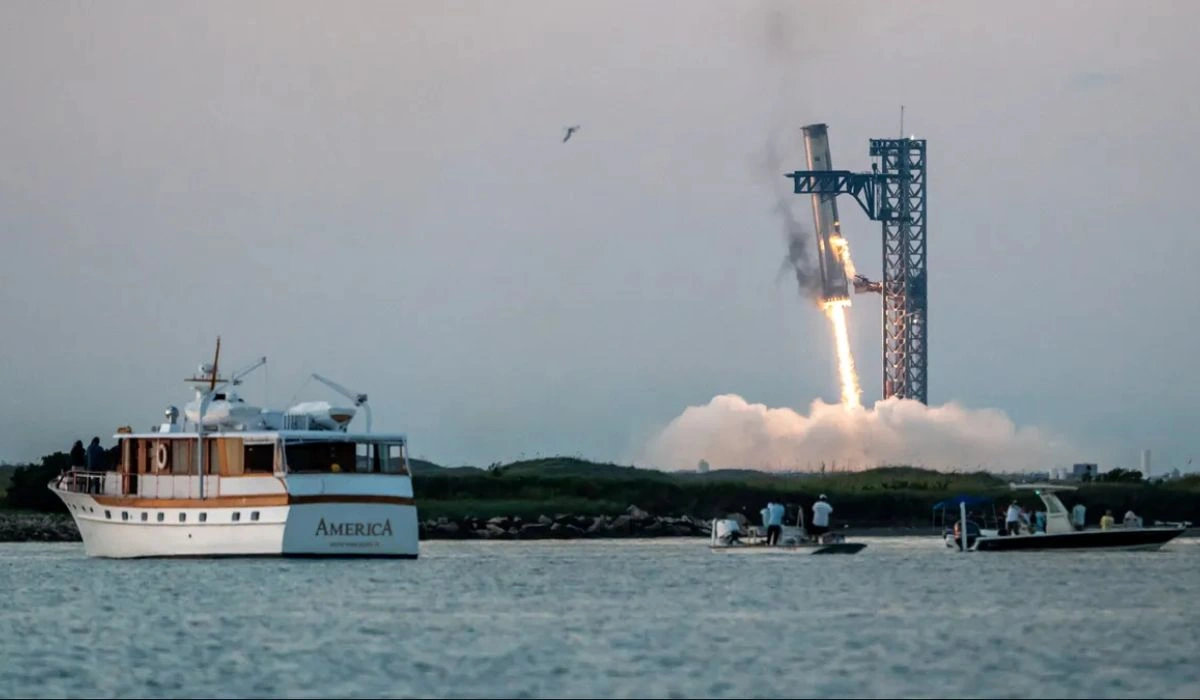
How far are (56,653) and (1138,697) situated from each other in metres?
20.7

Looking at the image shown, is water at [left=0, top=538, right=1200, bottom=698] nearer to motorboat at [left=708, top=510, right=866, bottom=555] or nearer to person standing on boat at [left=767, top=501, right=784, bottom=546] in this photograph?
motorboat at [left=708, top=510, right=866, bottom=555]

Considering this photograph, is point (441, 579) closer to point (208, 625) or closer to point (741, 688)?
point (208, 625)

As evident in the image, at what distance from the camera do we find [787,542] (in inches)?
3223

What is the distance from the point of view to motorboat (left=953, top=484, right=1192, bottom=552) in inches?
3182

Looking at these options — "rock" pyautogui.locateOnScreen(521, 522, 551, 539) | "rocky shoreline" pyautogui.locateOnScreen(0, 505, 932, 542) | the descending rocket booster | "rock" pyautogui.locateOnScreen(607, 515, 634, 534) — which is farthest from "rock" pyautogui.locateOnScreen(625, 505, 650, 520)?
the descending rocket booster

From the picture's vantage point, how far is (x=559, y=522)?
10581cm

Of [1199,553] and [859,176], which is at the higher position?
[859,176]

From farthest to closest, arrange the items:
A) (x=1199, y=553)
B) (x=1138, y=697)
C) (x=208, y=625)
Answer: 1. (x=1199, y=553)
2. (x=208, y=625)
3. (x=1138, y=697)

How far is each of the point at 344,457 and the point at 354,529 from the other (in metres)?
2.65

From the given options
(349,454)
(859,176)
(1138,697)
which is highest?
(859,176)

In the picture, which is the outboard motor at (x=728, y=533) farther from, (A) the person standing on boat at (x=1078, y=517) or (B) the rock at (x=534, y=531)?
(B) the rock at (x=534, y=531)

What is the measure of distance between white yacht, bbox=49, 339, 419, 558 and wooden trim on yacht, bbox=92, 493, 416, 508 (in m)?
0.03

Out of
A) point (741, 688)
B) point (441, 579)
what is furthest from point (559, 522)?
point (741, 688)

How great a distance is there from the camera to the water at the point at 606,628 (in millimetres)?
42781
